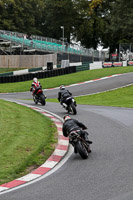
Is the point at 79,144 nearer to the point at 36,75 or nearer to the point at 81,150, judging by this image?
the point at 81,150

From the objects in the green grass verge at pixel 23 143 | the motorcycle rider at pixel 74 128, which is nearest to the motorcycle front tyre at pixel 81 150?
the motorcycle rider at pixel 74 128

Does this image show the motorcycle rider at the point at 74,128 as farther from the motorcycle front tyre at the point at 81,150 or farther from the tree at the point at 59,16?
the tree at the point at 59,16

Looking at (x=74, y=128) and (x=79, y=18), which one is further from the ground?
(x=79, y=18)

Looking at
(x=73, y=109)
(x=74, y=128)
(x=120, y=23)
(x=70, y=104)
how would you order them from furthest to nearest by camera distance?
(x=120, y=23) < (x=70, y=104) < (x=73, y=109) < (x=74, y=128)

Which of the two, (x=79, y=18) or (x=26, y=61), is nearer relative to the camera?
(x=26, y=61)

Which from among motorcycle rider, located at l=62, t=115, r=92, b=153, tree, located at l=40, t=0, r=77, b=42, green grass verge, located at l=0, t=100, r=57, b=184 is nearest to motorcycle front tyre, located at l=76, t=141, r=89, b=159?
motorcycle rider, located at l=62, t=115, r=92, b=153

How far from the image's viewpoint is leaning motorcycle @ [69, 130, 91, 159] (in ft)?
30.5

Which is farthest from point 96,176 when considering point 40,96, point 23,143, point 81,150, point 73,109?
point 40,96

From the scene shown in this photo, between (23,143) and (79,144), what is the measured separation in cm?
196

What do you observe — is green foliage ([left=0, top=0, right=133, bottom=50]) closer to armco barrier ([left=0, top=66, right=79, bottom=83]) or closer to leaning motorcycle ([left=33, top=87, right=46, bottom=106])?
armco barrier ([left=0, top=66, right=79, bottom=83])

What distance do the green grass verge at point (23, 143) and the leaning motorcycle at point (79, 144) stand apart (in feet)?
2.65

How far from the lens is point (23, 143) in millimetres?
10680

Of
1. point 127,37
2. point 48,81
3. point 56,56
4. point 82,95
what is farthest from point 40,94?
point 127,37

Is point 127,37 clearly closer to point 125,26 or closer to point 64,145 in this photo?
point 125,26
